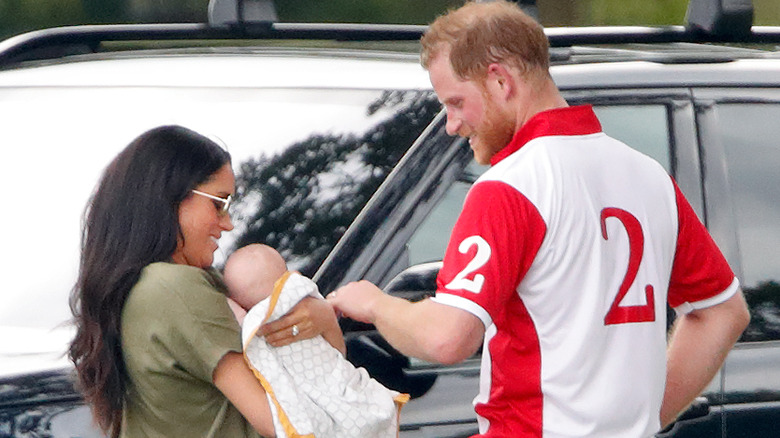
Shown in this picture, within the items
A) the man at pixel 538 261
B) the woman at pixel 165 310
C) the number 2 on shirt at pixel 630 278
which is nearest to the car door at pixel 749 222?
the man at pixel 538 261

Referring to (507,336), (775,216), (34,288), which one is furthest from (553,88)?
(34,288)

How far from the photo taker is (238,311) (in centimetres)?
272

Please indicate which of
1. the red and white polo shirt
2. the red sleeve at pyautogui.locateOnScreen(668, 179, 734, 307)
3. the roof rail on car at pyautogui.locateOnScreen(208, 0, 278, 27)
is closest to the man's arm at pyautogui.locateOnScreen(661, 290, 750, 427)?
the red sleeve at pyautogui.locateOnScreen(668, 179, 734, 307)

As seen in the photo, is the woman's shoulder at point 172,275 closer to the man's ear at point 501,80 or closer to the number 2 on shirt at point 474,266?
the number 2 on shirt at point 474,266

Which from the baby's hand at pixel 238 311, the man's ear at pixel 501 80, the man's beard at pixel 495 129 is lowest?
the baby's hand at pixel 238 311

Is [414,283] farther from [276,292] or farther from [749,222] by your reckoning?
[749,222]

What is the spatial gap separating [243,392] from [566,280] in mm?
624

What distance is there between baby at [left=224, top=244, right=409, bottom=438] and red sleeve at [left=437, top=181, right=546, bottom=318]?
0.30 metres

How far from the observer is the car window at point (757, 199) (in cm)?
329

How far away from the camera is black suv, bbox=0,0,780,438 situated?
121 inches

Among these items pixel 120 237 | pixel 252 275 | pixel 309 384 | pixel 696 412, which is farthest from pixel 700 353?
pixel 120 237

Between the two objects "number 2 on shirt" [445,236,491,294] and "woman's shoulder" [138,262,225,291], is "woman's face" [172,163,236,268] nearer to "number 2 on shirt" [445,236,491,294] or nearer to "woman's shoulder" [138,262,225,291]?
"woman's shoulder" [138,262,225,291]

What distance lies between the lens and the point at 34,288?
11.2 ft

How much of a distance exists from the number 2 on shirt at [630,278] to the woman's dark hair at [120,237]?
785 millimetres
